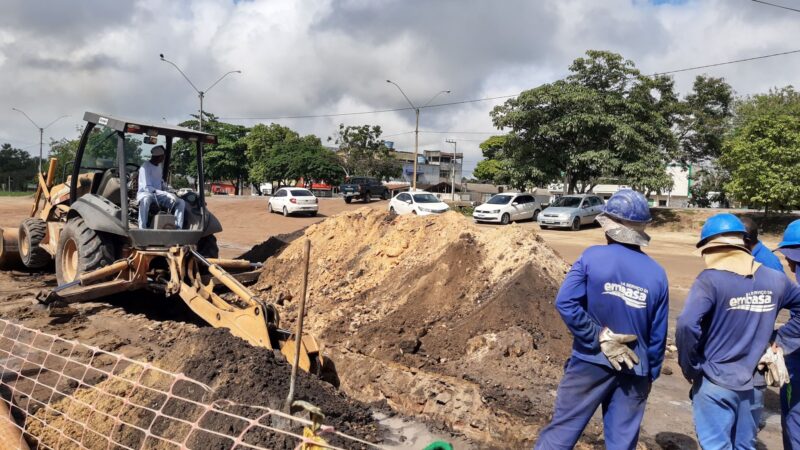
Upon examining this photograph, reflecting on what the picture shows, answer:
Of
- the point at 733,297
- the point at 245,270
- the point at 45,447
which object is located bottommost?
the point at 45,447

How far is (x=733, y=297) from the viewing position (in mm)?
3096

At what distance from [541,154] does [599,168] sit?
2.94 metres

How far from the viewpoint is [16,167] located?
69.2 meters

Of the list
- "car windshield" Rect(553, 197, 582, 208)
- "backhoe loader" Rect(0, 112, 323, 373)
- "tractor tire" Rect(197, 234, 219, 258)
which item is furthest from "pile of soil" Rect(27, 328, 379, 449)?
"car windshield" Rect(553, 197, 582, 208)

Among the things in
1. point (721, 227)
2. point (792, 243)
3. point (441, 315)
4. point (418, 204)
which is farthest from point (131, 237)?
point (418, 204)

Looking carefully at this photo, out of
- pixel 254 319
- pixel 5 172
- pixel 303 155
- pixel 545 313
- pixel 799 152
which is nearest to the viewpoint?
pixel 254 319

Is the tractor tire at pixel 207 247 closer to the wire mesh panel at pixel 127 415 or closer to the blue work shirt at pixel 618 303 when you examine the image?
the wire mesh panel at pixel 127 415

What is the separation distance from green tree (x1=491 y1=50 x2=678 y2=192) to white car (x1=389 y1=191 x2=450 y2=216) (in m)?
6.18

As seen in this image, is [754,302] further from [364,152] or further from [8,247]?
[364,152]

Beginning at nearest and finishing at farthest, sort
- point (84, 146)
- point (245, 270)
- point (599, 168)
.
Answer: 1. point (84, 146)
2. point (245, 270)
3. point (599, 168)

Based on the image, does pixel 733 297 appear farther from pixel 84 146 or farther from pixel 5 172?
pixel 5 172

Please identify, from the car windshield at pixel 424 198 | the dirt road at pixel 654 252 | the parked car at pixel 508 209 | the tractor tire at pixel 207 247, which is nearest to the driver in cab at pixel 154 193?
the tractor tire at pixel 207 247

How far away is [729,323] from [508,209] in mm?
23647

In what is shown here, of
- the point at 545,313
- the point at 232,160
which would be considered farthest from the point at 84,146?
the point at 232,160
